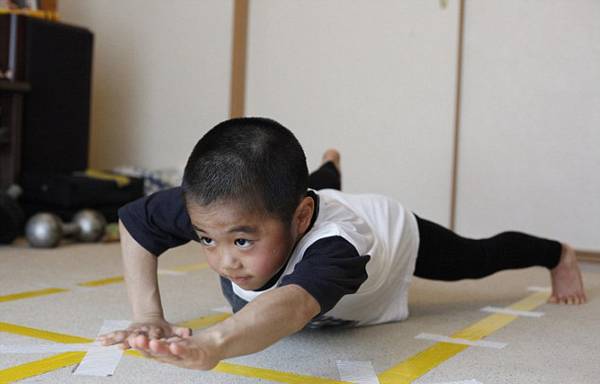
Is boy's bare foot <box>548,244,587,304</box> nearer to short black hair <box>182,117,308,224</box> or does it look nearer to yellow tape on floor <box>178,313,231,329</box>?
yellow tape on floor <box>178,313,231,329</box>

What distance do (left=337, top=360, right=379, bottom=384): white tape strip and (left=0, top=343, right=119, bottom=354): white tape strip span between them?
0.36 m

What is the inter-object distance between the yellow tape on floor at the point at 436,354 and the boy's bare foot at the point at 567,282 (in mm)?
139

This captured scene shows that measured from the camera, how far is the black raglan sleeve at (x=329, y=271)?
95 cm

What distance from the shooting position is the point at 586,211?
2.73 metres

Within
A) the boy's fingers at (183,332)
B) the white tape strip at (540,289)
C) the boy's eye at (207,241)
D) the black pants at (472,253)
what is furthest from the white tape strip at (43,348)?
the white tape strip at (540,289)

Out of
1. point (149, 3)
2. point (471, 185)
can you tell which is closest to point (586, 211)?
point (471, 185)

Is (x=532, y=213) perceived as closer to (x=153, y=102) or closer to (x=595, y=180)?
(x=595, y=180)

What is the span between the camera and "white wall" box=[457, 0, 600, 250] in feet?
8.94

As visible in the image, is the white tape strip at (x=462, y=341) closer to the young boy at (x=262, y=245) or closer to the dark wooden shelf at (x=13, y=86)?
the young boy at (x=262, y=245)

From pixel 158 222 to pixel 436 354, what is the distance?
1.69ft

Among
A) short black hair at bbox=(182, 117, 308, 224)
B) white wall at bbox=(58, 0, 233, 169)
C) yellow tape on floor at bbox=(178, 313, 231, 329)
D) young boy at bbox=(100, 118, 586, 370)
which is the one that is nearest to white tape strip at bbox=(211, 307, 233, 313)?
yellow tape on floor at bbox=(178, 313, 231, 329)

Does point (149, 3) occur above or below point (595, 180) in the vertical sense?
above

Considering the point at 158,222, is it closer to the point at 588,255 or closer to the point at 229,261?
the point at 229,261

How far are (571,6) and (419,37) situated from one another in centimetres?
58
